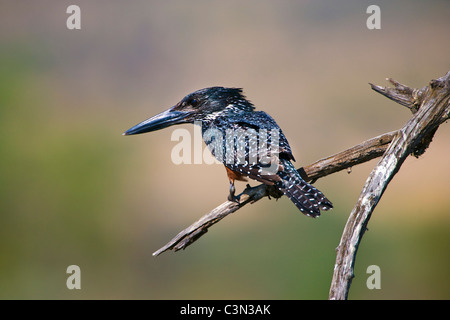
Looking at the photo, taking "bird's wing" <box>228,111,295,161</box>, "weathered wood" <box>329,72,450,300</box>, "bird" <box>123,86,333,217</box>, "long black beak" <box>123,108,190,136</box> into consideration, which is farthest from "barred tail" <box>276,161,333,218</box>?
"long black beak" <box>123,108,190,136</box>

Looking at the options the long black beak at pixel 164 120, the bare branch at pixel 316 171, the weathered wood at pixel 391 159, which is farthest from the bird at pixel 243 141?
the weathered wood at pixel 391 159

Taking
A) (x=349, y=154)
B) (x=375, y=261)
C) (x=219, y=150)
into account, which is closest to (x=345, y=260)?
(x=349, y=154)

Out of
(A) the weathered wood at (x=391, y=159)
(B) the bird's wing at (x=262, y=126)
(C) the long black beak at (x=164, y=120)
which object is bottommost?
(A) the weathered wood at (x=391, y=159)

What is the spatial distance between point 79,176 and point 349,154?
18.2ft

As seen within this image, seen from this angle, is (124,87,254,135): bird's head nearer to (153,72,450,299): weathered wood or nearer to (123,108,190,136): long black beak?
(123,108,190,136): long black beak

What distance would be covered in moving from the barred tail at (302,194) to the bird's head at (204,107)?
1.06m

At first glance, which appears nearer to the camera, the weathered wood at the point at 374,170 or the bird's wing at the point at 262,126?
the weathered wood at the point at 374,170

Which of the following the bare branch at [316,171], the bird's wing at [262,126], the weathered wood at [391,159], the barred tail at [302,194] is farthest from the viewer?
the bird's wing at [262,126]

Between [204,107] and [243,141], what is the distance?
65 cm

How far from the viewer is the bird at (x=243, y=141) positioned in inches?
144

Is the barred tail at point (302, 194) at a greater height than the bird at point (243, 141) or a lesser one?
lesser

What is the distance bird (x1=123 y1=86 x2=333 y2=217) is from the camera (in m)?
3.67

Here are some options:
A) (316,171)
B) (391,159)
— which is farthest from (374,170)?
(316,171)

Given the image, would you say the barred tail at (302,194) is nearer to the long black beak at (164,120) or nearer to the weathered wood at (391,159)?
the weathered wood at (391,159)
